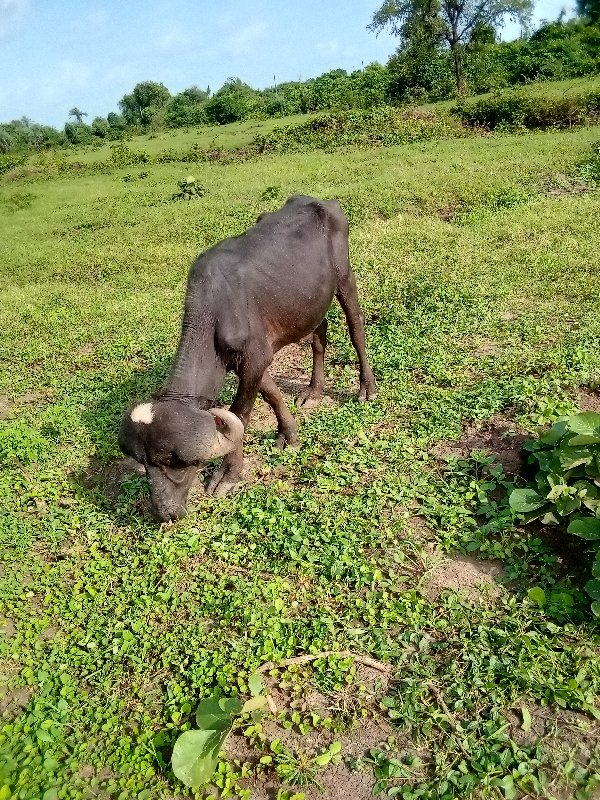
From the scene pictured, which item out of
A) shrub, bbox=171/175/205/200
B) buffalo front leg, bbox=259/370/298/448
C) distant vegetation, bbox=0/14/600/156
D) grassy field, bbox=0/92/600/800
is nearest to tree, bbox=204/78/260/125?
distant vegetation, bbox=0/14/600/156

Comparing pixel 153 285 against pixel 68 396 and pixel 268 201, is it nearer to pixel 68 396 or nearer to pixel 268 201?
pixel 68 396

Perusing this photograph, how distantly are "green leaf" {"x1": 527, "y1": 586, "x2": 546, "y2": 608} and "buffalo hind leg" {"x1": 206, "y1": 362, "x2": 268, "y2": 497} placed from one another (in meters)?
2.32

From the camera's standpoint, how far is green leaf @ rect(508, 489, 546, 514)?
398cm

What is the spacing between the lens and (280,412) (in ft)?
17.6

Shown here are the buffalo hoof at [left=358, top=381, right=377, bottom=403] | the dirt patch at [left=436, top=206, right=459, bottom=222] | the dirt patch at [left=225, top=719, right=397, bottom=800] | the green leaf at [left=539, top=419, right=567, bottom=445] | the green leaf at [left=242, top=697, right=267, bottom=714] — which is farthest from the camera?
the dirt patch at [left=436, top=206, right=459, bottom=222]

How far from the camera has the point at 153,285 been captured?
33.1ft

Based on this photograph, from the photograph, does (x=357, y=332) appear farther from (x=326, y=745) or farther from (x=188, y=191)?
(x=188, y=191)

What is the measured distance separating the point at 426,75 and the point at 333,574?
97.1ft

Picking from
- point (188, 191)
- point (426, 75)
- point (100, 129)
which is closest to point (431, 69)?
point (426, 75)

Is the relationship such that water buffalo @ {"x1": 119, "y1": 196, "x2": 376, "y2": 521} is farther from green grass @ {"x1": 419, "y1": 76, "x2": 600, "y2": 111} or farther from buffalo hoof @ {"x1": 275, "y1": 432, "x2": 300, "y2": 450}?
green grass @ {"x1": 419, "y1": 76, "x2": 600, "y2": 111}

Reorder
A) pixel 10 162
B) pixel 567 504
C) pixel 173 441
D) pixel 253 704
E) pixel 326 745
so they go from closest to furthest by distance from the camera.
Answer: pixel 326 745 → pixel 253 704 → pixel 567 504 → pixel 173 441 → pixel 10 162

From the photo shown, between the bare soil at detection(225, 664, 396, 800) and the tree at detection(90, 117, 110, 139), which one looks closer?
the bare soil at detection(225, 664, 396, 800)

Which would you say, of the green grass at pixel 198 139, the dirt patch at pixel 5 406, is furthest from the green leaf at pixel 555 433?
the green grass at pixel 198 139

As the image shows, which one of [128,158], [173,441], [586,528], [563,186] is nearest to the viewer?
[586,528]
